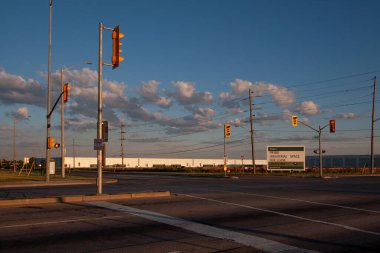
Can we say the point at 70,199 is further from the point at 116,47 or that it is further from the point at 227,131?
the point at 227,131

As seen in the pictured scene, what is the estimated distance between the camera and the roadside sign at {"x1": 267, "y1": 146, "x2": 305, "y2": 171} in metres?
61.1

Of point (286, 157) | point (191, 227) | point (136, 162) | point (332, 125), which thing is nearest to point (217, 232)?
point (191, 227)

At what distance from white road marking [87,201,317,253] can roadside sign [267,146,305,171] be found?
48725mm

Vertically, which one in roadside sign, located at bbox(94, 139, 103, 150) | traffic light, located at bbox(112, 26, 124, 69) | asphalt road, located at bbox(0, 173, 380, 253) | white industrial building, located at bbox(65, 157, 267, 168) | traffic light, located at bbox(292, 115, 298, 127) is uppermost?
traffic light, located at bbox(112, 26, 124, 69)

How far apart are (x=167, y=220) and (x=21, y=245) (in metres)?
4.47

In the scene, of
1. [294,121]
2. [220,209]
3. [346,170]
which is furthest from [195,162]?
[220,209]

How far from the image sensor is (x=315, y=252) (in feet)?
28.8

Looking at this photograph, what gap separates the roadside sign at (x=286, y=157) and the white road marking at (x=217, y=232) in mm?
48725

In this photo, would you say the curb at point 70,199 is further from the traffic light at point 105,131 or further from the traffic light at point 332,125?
the traffic light at point 332,125

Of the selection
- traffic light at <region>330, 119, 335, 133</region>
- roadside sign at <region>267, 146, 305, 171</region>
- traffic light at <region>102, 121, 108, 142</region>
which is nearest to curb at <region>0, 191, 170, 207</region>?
traffic light at <region>102, 121, 108, 142</region>

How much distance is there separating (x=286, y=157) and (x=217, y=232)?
172ft

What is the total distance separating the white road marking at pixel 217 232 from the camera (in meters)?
9.06

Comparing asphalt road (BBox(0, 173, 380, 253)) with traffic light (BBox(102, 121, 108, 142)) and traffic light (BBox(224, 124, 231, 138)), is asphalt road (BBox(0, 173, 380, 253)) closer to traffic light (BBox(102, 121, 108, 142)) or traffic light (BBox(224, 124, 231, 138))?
traffic light (BBox(102, 121, 108, 142))

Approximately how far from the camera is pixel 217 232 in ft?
35.3
